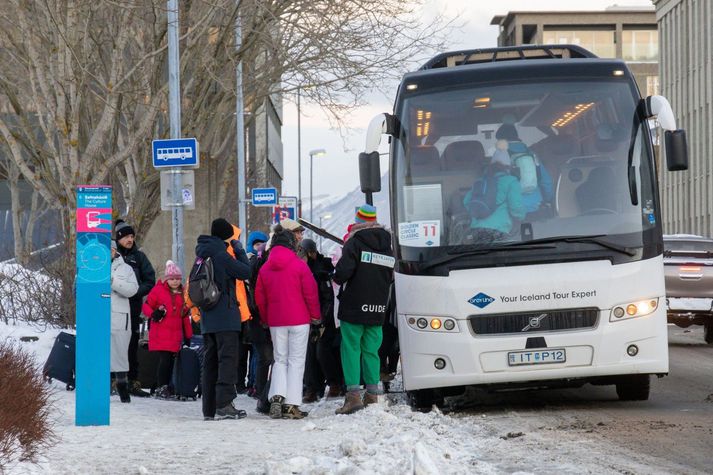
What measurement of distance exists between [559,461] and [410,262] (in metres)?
4.16

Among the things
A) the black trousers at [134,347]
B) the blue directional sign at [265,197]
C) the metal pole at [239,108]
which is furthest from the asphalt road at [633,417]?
the blue directional sign at [265,197]

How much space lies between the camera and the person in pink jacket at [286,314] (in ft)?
44.2

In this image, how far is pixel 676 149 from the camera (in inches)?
511

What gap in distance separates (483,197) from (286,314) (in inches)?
86.6

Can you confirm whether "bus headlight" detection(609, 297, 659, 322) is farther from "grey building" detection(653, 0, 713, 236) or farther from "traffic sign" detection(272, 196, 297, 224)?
"grey building" detection(653, 0, 713, 236)

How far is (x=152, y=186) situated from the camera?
30078mm

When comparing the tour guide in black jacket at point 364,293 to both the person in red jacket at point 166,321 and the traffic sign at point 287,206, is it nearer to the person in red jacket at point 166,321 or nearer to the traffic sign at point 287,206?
the person in red jacket at point 166,321

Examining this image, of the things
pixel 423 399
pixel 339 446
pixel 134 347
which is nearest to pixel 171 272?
pixel 134 347

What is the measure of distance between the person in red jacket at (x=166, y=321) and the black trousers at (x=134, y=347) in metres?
0.18

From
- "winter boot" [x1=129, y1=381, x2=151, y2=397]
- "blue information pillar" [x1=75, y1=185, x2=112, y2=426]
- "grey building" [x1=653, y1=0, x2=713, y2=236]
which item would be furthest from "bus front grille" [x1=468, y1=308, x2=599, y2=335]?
"grey building" [x1=653, y1=0, x2=713, y2=236]

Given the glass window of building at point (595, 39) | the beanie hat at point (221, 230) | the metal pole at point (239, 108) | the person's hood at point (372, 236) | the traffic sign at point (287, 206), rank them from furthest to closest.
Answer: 1. the glass window of building at point (595, 39)
2. the traffic sign at point (287, 206)
3. the metal pole at point (239, 108)
4. the person's hood at point (372, 236)
5. the beanie hat at point (221, 230)

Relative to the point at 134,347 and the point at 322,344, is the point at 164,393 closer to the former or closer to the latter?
the point at 134,347

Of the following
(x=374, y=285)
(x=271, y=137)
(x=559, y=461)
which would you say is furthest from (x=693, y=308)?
(x=271, y=137)

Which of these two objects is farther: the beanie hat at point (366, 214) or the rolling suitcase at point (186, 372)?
the rolling suitcase at point (186, 372)
